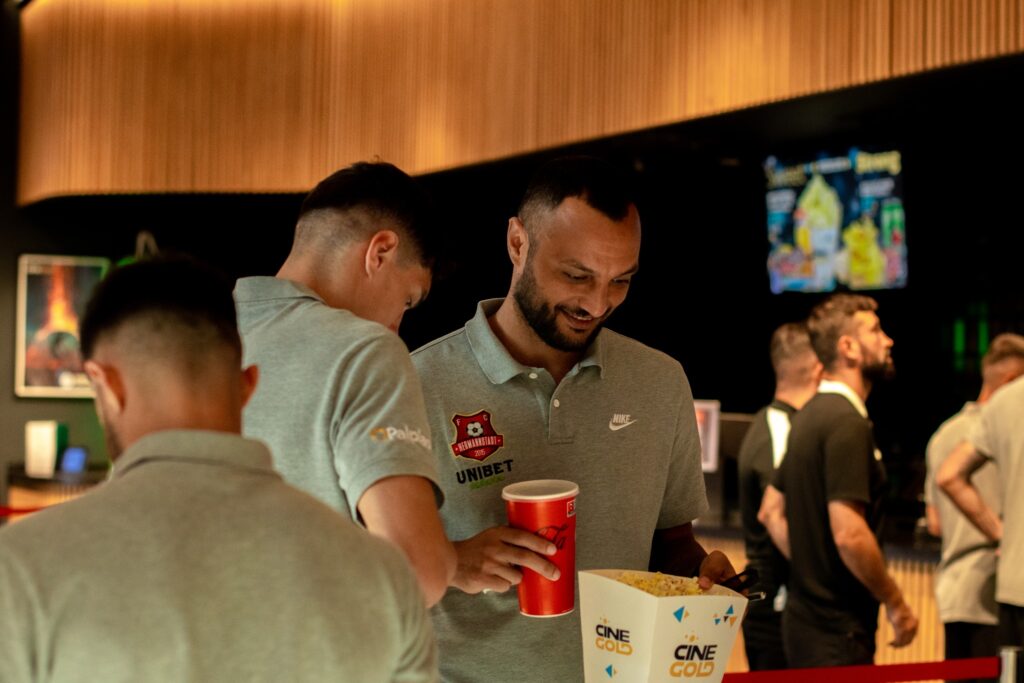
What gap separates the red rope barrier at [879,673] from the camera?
2491 millimetres

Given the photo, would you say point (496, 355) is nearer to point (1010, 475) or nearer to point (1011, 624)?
point (1010, 475)

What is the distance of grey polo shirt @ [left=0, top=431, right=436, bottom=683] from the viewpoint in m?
1.11

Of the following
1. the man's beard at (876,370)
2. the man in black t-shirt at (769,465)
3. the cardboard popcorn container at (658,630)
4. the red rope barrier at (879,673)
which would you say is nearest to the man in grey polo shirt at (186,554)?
the cardboard popcorn container at (658,630)

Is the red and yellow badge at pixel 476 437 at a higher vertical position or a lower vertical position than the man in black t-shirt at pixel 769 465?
higher

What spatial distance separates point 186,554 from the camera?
1.15 metres

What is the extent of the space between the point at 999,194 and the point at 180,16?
609 centimetres

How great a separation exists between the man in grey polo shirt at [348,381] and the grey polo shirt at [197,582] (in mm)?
378

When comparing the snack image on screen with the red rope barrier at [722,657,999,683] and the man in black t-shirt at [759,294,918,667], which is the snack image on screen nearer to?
the red rope barrier at [722,657,999,683]

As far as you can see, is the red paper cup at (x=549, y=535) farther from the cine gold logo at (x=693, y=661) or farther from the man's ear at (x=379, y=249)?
the man's ear at (x=379, y=249)

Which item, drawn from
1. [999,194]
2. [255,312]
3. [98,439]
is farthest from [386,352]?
[98,439]

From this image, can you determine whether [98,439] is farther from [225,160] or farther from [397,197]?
[397,197]

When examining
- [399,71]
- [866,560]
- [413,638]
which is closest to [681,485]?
[413,638]

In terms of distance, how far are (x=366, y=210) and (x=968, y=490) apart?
348 centimetres

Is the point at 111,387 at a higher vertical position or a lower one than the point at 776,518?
higher
